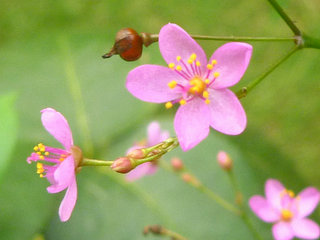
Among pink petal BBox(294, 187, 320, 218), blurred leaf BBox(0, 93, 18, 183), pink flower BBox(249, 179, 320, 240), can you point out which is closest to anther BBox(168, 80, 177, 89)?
blurred leaf BBox(0, 93, 18, 183)

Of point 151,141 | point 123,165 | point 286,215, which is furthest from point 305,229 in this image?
point 123,165

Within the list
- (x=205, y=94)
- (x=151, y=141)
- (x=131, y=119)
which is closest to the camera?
(x=205, y=94)

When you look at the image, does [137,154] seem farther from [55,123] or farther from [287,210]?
[287,210]

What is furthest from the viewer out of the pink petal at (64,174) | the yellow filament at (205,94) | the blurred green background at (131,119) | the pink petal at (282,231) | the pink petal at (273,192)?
the blurred green background at (131,119)

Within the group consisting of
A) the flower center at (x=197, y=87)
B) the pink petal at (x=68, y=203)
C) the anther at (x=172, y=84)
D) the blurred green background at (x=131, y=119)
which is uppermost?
the anther at (x=172, y=84)

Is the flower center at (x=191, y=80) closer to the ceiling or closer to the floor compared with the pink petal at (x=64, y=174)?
closer to the ceiling

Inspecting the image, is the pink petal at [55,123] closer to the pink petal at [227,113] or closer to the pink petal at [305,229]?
the pink petal at [227,113]

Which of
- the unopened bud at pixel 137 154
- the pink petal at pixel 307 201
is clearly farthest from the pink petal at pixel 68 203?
the pink petal at pixel 307 201

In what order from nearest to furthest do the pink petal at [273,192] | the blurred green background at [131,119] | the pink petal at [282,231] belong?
the pink petal at [282,231] < the pink petal at [273,192] < the blurred green background at [131,119]
